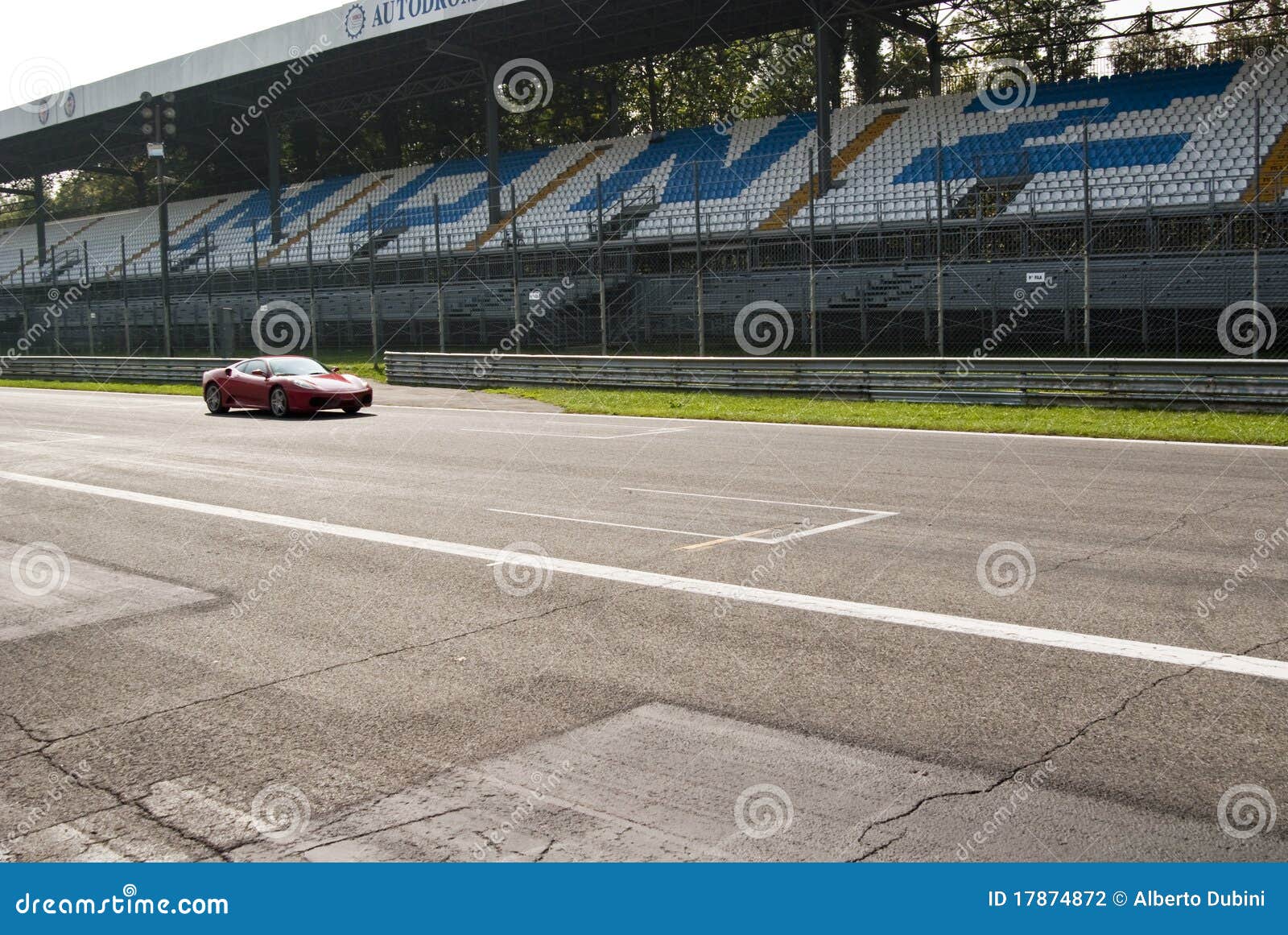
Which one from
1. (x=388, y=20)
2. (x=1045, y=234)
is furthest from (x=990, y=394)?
(x=388, y=20)

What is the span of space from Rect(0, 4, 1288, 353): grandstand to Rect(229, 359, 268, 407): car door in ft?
26.0

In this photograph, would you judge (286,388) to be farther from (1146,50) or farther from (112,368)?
(1146,50)

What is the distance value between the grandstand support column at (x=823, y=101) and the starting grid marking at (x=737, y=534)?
2202 centimetres

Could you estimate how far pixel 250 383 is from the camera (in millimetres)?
23547

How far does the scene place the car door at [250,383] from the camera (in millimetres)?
23297

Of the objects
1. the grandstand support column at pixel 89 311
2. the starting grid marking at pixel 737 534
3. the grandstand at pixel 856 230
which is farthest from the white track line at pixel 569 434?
the grandstand support column at pixel 89 311

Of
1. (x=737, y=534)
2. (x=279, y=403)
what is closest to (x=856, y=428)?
(x=737, y=534)

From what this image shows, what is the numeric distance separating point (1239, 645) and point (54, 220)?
74.0 metres

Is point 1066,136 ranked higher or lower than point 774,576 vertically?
higher

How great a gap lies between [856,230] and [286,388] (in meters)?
14.5

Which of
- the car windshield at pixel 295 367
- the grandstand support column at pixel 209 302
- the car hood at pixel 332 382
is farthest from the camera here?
the grandstand support column at pixel 209 302

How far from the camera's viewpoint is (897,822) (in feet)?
14.4

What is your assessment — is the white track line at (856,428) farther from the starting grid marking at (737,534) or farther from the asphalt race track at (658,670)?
the starting grid marking at (737,534)

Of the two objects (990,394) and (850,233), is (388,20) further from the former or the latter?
(990,394)
